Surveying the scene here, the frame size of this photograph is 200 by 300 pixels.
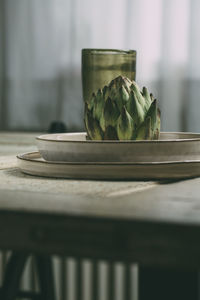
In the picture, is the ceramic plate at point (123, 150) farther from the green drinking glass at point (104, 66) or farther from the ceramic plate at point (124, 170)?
the green drinking glass at point (104, 66)

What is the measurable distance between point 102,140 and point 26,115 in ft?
5.53

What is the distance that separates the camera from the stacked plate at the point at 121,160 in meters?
0.71

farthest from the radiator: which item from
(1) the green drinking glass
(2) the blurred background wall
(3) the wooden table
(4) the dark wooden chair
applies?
(3) the wooden table

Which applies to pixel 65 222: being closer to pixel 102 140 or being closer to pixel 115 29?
pixel 102 140

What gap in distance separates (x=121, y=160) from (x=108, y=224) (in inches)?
10.5

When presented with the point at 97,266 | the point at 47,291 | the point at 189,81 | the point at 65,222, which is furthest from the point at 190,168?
the point at 189,81

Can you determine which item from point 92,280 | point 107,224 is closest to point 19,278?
point 92,280

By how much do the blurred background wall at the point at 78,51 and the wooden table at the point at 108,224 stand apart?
5.00 feet

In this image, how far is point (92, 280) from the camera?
1811mm

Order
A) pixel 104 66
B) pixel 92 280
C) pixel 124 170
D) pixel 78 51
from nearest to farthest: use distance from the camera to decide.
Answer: pixel 124 170 → pixel 104 66 → pixel 92 280 → pixel 78 51

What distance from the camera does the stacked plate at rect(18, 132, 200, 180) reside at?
27.8 inches

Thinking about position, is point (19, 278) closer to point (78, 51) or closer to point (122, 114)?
point (122, 114)

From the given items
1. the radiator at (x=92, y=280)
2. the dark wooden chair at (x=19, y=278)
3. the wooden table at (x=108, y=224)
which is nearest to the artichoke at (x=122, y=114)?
the wooden table at (x=108, y=224)

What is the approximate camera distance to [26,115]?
7.95ft
